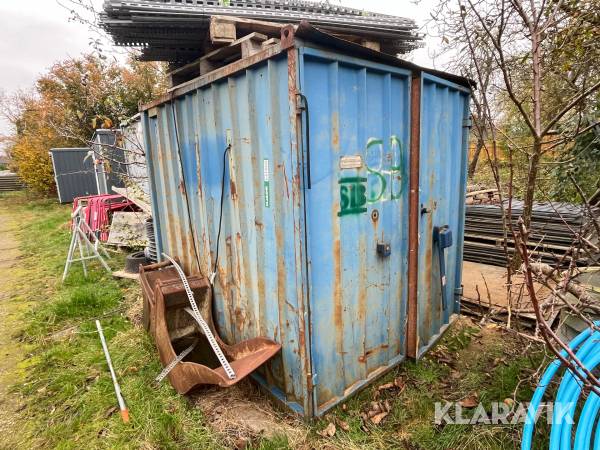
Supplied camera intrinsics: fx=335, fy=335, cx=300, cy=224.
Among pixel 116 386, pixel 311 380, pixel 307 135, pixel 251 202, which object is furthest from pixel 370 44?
pixel 116 386

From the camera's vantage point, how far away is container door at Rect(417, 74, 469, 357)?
10.2ft

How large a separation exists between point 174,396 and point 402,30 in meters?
4.17

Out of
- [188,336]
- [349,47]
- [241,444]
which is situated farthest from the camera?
[188,336]

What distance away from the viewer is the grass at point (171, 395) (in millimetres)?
2518

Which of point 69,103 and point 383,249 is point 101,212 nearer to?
point 383,249

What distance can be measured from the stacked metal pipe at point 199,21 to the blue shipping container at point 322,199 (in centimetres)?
48

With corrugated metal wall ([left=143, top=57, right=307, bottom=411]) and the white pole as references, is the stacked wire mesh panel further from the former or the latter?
the white pole

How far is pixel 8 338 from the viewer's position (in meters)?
A: 4.32

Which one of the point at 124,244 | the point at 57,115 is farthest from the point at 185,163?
the point at 57,115

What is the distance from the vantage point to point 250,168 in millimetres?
2656

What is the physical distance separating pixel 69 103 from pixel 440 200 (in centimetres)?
2033

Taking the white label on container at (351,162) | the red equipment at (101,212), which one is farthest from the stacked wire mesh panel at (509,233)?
the red equipment at (101,212)

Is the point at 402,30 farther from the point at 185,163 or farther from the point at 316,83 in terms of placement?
the point at 185,163

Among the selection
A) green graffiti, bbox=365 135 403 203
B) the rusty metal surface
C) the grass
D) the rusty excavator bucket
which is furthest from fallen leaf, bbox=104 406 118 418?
green graffiti, bbox=365 135 403 203
